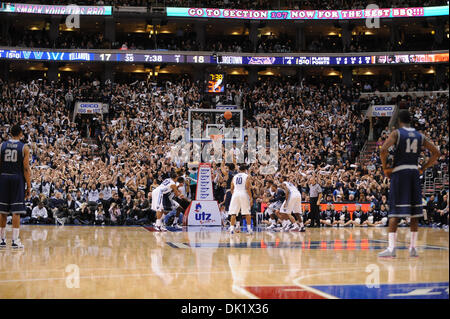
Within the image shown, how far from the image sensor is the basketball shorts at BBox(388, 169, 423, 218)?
27.8 ft

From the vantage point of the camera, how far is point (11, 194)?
37.0 ft

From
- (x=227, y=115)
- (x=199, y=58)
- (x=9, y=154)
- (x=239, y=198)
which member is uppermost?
(x=199, y=58)

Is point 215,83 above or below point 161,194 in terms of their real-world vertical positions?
above

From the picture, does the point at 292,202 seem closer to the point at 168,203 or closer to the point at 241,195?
the point at 241,195

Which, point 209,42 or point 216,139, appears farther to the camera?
point 209,42

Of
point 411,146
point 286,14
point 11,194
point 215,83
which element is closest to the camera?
point 411,146

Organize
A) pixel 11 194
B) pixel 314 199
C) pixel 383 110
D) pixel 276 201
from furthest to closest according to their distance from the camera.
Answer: pixel 383 110 → pixel 314 199 → pixel 276 201 → pixel 11 194

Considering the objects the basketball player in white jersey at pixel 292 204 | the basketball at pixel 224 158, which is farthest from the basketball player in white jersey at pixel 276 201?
the basketball player in white jersey at pixel 292 204

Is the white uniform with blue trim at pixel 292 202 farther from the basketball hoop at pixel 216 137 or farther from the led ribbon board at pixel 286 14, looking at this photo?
the led ribbon board at pixel 286 14

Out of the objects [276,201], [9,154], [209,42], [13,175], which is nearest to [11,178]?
[13,175]

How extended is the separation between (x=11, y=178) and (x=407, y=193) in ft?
24.2

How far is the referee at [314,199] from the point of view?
70.2 ft

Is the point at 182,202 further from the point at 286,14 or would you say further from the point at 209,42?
the point at 209,42
